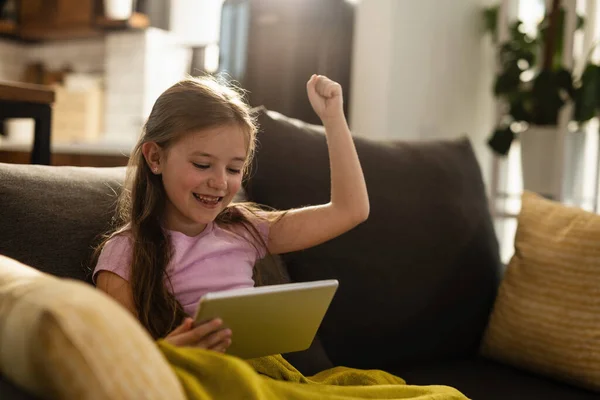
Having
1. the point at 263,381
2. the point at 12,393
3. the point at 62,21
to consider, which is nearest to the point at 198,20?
the point at 62,21

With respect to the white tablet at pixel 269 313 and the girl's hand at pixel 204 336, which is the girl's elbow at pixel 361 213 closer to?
the white tablet at pixel 269 313

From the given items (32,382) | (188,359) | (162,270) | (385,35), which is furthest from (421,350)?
(385,35)

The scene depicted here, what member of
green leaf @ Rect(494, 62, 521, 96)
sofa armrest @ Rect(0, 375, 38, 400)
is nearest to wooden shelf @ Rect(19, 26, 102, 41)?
green leaf @ Rect(494, 62, 521, 96)

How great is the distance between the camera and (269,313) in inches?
37.3

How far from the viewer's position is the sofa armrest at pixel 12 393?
0.65 metres

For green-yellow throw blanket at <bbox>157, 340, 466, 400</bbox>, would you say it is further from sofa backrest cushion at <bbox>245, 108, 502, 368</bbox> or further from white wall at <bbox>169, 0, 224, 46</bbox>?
white wall at <bbox>169, 0, 224, 46</bbox>

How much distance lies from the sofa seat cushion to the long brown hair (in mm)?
591

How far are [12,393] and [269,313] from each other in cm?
Result: 37

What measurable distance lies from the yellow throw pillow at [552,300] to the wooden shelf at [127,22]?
3.41 metres

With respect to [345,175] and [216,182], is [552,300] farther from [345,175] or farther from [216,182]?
[216,182]

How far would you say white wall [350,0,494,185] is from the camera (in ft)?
12.1

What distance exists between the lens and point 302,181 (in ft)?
4.95

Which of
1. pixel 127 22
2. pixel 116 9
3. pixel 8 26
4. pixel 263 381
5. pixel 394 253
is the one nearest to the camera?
pixel 263 381

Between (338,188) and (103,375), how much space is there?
0.79 meters
